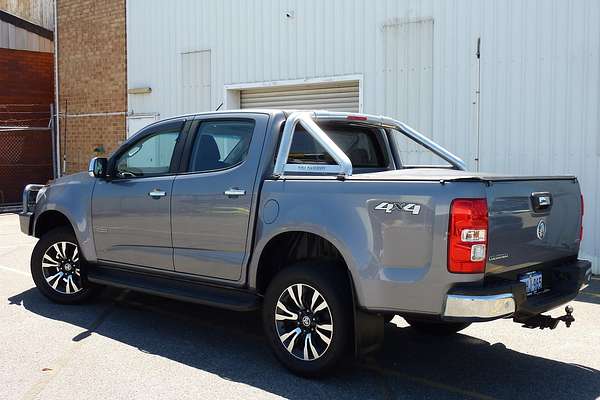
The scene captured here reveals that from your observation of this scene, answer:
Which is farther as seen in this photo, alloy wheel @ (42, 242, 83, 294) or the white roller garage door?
the white roller garage door

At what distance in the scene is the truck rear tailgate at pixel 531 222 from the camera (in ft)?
13.6

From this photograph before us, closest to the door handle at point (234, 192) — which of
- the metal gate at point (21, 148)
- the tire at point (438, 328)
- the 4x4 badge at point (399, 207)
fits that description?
the 4x4 badge at point (399, 207)

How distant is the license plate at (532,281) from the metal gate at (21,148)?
53.5ft

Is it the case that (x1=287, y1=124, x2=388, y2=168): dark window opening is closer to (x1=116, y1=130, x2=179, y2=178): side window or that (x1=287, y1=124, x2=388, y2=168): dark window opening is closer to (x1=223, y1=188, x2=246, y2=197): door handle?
(x1=223, y1=188, x2=246, y2=197): door handle

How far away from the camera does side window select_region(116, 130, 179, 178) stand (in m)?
5.99

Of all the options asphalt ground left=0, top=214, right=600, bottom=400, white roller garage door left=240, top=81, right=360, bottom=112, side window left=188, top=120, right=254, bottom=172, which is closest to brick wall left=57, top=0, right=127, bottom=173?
white roller garage door left=240, top=81, right=360, bottom=112

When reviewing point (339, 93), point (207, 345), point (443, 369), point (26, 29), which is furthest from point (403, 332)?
point (26, 29)

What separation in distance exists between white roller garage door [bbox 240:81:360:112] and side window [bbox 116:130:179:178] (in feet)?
20.2

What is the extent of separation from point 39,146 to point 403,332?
15.6 m

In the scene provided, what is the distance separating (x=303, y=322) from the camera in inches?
186

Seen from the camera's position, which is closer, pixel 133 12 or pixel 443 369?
pixel 443 369

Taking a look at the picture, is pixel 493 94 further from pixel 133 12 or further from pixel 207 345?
pixel 133 12

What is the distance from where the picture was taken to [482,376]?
4.86m

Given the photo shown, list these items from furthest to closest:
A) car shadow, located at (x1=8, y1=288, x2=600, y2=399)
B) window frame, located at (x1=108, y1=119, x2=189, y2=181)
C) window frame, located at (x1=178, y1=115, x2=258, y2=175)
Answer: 1. window frame, located at (x1=108, y1=119, x2=189, y2=181)
2. window frame, located at (x1=178, y1=115, x2=258, y2=175)
3. car shadow, located at (x1=8, y1=288, x2=600, y2=399)
